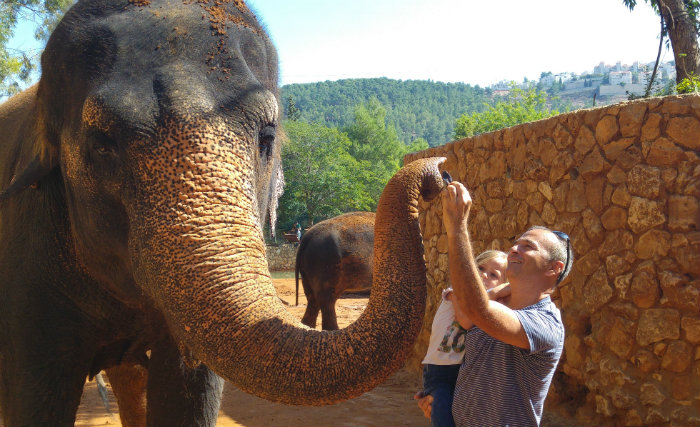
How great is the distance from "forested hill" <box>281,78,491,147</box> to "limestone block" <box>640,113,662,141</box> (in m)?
142

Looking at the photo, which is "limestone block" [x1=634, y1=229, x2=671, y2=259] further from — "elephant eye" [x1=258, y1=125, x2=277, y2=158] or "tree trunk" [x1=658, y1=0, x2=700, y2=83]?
"tree trunk" [x1=658, y1=0, x2=700, y2=83]

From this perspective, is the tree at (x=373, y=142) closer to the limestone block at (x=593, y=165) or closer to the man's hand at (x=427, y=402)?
the limestone block at (x=593, y=165)

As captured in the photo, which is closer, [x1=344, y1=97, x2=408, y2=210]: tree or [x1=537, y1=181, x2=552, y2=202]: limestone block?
[x1=537, y1=181, x2=552, y2=202]: limestone block

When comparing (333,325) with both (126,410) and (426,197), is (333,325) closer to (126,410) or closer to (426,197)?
(126,410)

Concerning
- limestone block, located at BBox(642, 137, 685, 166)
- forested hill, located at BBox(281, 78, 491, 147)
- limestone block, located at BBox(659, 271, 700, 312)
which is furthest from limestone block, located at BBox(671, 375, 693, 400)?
forested hill, located at BBox(281, 78, 491, 147)

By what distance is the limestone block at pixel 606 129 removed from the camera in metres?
5.47

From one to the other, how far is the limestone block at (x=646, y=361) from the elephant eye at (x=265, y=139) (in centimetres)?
390

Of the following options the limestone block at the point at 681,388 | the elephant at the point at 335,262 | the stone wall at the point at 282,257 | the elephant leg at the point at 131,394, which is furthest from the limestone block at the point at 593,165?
the stone wall at the point at 282,257

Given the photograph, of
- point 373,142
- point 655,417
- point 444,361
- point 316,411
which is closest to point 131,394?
point 444,361

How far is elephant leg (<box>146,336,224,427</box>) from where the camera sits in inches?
129

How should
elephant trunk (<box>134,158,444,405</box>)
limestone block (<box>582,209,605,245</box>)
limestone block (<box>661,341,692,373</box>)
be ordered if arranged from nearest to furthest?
elephant trunk (<box>134,158,444,405</box>) → limestone block (<box>661,341,692,373</box>) → limestone block (<box>582,209,605,245</box>)

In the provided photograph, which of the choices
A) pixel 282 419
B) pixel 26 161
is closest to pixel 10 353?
pixel 26 161

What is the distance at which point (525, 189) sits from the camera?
658 centimetres

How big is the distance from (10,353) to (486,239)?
17.0ft
